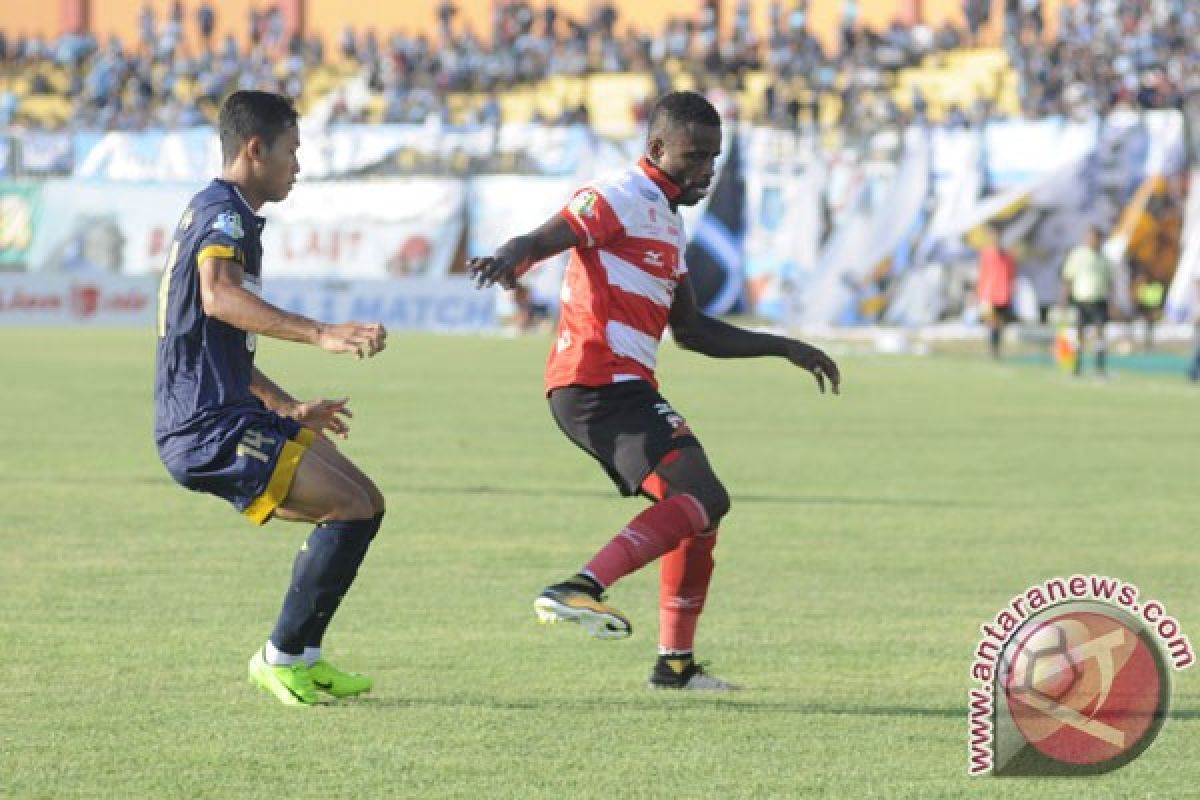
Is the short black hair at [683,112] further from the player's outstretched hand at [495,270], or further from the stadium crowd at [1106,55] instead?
the stadium crowd at [1106,55]

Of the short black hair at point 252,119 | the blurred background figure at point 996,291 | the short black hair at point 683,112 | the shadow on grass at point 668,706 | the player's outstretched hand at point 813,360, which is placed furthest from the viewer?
the blurred background figure at point 996,291

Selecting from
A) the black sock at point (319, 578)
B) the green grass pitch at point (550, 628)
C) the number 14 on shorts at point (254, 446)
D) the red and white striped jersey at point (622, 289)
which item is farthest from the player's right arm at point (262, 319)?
the red and white striped jersey at point (622, 289)

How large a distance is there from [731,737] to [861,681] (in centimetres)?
127

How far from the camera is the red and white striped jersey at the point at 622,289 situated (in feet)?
26.6

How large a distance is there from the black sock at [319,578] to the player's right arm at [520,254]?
0.89 meters

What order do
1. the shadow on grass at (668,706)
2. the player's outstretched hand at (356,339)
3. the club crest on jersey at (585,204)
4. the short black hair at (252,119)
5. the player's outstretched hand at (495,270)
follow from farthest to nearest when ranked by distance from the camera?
the club crest on jersey at (585,204), the shadow on grass at (668,706), the short black hair at (252,119), the player's outstretched hand at (495,270), the player's outstretched hand at (356,339)

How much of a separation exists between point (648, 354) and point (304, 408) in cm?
127

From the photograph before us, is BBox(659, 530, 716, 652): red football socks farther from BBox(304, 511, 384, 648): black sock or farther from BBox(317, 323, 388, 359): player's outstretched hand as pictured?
BBox(317, 323, 388, 359): player's outstretched hand

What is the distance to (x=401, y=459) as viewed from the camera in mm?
17953

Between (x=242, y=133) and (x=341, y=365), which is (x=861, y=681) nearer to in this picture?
(x=242, y=133)

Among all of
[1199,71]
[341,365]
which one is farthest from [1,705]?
[1199,71]

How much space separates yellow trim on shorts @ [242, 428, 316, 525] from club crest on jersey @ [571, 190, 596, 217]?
1.20 m

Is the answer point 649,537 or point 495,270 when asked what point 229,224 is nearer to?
point 495,270

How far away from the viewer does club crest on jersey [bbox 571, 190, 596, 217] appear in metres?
7.90
